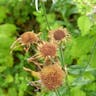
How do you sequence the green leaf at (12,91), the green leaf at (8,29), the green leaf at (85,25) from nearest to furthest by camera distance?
1. the green leaf at (85,25)
2. the green leaf at (12,91)
3. the green leaf at (8,29)

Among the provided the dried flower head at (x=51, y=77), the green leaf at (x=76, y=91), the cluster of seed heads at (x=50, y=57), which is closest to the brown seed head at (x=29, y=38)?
the cluster of seed heads at (x=50, y=57)

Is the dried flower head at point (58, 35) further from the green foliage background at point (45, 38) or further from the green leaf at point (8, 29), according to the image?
the green leaf at point (8, 29)

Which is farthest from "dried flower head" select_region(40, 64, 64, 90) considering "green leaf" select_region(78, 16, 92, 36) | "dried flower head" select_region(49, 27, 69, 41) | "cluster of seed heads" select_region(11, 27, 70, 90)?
"green leaf" select_region(78, 16, 92, 36)

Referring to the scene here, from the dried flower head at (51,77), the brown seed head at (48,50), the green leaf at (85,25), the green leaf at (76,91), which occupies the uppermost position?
the brown seed head at (48,50)

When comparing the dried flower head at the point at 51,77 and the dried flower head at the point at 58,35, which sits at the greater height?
the dried flower head at the point at 58,35

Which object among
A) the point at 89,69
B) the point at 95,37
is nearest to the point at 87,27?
the point at 95,37

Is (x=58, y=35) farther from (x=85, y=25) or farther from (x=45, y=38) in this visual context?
(x=45, y=38)

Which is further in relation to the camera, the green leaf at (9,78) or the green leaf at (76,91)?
the green leaf at (9,78)

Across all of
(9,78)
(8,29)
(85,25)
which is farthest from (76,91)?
(8,29)
